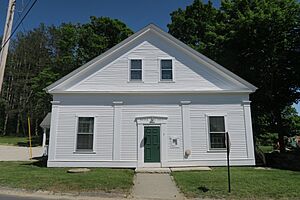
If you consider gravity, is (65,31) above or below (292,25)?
above

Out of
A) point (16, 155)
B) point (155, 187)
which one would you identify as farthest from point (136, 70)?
point (16, 155)

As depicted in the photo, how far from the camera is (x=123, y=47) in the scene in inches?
602

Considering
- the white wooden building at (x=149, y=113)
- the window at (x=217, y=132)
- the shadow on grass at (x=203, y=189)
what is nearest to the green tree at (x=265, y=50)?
the white wooden building at (x=149, y=113)

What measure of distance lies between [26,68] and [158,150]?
155 ft

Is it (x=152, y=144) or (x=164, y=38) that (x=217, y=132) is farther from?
(x=164, y=38)

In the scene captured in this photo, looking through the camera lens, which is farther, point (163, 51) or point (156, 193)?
point (163, 51)

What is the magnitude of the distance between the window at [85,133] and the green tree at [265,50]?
12732mm

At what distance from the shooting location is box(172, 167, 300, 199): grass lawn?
829 centimetres

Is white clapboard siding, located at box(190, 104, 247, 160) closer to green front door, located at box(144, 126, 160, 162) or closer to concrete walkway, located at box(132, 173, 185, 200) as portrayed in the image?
green front door, located at box(144, 126, 160, 162)

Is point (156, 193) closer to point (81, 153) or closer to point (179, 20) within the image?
point (81, 153)

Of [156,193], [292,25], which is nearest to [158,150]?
[156,193]

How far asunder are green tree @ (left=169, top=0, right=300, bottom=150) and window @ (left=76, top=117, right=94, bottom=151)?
1273 centimetres

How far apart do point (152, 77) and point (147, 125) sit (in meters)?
2.83

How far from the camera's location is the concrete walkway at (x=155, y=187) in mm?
8359
